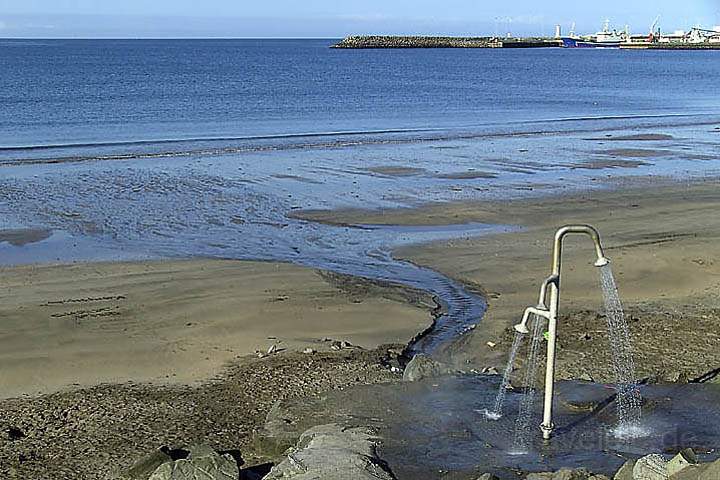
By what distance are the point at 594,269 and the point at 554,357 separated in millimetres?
7659

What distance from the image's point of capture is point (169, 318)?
41.3ft

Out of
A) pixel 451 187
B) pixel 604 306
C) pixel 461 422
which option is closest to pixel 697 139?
pixel 451 187

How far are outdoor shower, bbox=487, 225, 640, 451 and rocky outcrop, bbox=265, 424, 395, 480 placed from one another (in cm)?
119

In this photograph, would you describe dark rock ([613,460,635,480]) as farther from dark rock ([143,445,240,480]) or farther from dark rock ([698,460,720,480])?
dark rock ([143,445,240,480])

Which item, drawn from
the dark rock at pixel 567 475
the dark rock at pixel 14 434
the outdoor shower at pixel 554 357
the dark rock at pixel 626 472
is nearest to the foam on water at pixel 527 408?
the outdoor shower at pixel 554 357

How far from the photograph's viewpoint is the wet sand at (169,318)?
10.9 meters

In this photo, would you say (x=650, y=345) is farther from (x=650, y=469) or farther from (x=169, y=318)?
(x=169, y=318)

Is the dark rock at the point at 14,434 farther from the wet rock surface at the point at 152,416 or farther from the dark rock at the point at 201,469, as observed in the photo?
the dark rock at the point at 201,469

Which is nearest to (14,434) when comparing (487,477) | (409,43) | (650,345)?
(487,477)

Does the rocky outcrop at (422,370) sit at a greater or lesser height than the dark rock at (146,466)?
greater

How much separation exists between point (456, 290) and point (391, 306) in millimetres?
1403

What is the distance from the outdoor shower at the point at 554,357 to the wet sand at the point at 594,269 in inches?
6.6

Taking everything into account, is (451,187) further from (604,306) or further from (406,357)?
(406,357)

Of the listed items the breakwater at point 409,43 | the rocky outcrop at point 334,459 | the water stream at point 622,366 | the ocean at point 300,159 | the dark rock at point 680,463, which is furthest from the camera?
the breakwater at point 409,43
